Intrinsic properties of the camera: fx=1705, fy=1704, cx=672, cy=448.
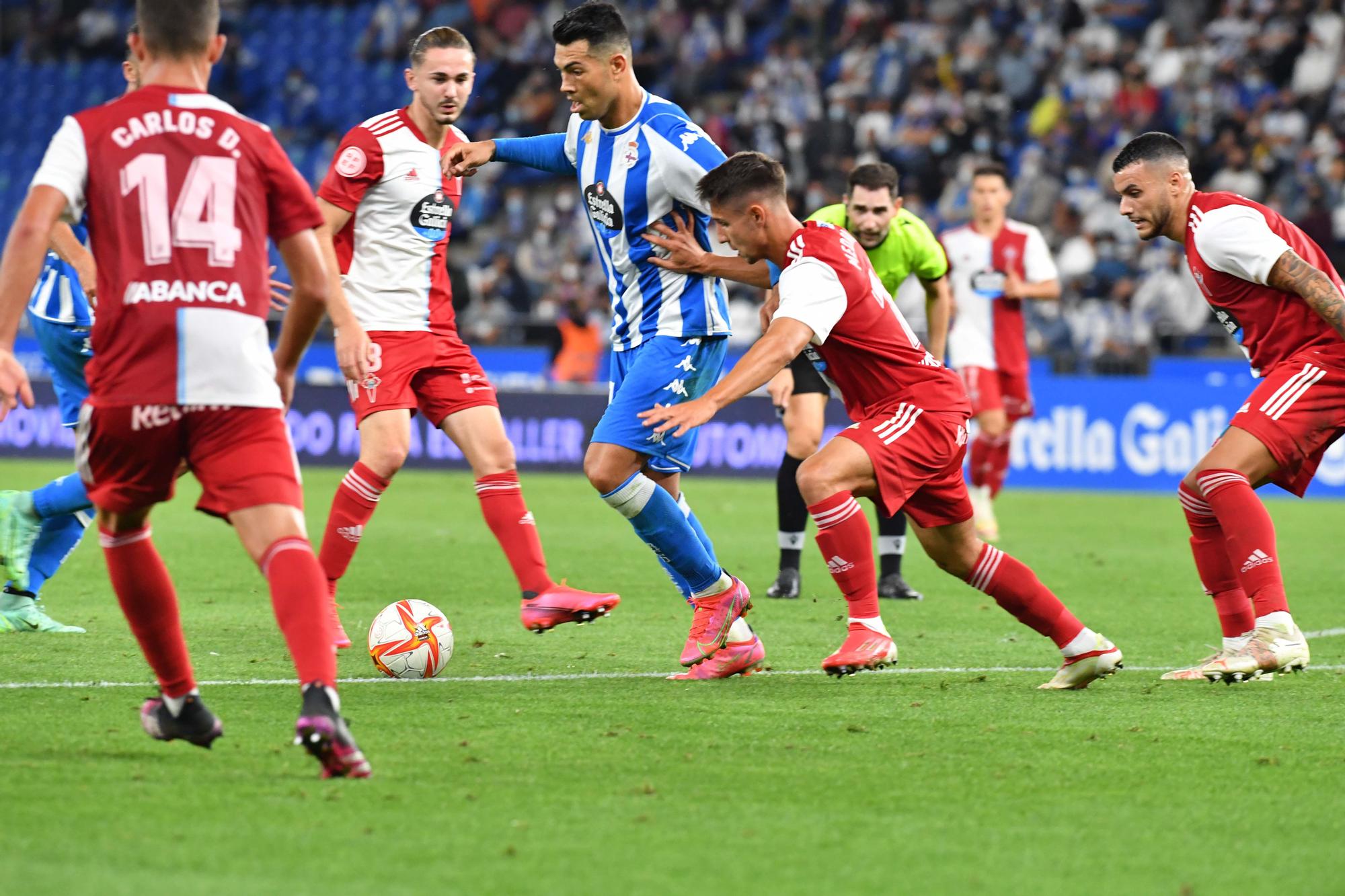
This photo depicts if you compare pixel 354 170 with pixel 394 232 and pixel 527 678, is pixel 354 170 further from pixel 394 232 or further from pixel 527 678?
pixel 527 678

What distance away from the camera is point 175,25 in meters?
4.32

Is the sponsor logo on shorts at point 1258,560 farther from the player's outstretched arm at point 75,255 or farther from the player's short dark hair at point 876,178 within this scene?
the player's outstretched arm at point 75,255

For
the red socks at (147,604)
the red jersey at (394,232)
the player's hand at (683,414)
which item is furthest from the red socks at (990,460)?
the red socks at (147,604)

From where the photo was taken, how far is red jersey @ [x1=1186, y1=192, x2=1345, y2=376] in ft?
20.2

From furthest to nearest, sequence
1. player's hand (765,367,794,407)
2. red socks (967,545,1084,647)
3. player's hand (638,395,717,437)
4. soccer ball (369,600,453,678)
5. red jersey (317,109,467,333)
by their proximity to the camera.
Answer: player's hand (765,367,794,407), red jersey (317,109,467,333), soccer ball (369,600,453,678), red socks (967,545,1084,647), player's hand (638,395,717,437)

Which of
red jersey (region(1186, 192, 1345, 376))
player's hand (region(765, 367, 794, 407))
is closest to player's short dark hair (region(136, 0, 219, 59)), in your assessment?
red jersey (region(1186, 192, 1345, 376))

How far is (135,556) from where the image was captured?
456 cm

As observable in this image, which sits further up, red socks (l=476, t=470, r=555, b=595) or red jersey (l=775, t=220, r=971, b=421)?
red jersey (l=775, t=220, r=971, b=421)

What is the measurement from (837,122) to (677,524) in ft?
52.3

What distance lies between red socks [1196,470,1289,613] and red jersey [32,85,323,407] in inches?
145

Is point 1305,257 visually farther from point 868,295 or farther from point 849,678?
point 849,678

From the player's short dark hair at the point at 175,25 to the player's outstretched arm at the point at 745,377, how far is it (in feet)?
6.02

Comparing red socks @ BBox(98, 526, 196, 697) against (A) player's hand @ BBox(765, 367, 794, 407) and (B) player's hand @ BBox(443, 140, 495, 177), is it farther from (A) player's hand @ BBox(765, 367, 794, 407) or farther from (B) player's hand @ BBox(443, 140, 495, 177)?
(A) player's hand @ BBox(765, 367, 794, 407)

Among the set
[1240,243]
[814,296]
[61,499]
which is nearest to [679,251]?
[814,296]
